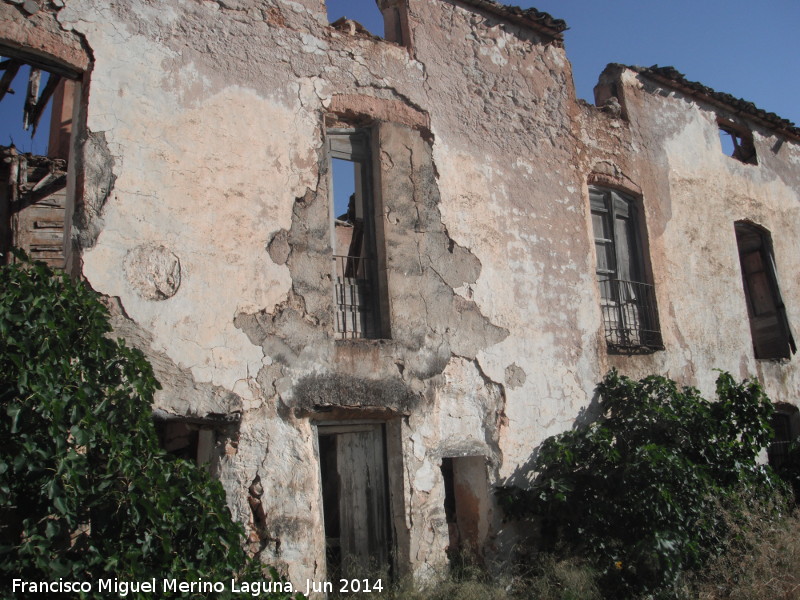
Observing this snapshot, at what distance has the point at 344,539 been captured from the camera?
21.6 ft

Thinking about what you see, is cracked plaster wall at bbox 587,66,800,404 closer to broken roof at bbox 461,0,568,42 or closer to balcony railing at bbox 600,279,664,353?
balcony railing at bbox 600,279,664,353

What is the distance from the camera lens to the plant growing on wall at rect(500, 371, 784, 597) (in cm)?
655

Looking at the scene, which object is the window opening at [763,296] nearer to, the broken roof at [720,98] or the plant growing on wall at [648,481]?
the broken roof at [720,98]

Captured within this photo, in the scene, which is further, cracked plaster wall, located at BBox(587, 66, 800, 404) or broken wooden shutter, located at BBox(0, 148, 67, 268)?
broken wooden shutter, located at BBox(0, 148, 67, 268)

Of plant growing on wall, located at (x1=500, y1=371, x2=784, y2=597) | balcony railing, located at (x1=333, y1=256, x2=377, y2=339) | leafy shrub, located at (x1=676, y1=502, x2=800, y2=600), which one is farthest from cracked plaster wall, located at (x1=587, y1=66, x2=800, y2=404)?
balcony railing, located at (x1=333, y1=256, x2=377, y2=339)

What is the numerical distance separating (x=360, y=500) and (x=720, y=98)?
786 cm

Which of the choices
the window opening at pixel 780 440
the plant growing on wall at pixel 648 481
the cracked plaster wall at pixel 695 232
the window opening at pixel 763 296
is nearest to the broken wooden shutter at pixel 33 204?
the plant growing on wall at pixel 648 481

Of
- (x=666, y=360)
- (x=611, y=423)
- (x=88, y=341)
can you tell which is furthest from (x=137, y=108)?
(x=666, y=360)

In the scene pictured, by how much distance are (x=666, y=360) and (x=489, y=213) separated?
114 inches

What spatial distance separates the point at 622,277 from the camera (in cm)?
902

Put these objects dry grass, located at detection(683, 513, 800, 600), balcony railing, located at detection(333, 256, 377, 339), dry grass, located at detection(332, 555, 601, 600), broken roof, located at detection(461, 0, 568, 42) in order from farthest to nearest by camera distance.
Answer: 1. broken roof, located at detection(461, 0, 568, 42)
2. balcony railing, located at detection(333, 256, 377, 339)
3. dry grass, located at detection(683, 513, 800, 600)
4. dry grass, located at detection(332, 555, 601, 600)

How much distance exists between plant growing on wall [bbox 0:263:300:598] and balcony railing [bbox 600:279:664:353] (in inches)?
210

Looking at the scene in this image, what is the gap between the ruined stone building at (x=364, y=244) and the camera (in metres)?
5.82

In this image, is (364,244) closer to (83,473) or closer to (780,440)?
(83,473)
